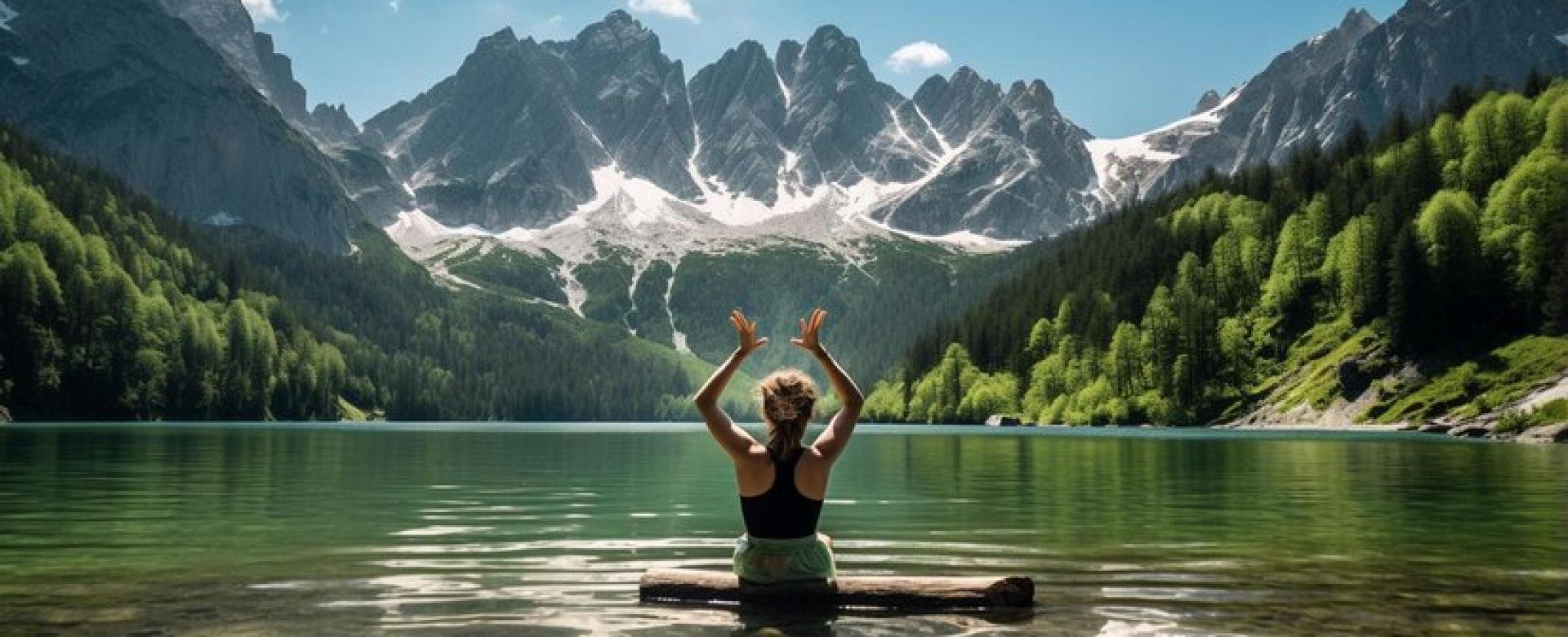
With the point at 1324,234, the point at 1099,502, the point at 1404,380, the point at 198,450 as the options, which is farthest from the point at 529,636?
the point at 1324,234

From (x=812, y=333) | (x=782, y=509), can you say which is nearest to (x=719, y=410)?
(x=812, y=333)

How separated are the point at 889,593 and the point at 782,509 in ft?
6.70

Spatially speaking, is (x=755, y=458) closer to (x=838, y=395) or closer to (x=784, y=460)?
(x=784, y=460)

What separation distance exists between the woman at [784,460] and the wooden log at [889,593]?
16 centimetres

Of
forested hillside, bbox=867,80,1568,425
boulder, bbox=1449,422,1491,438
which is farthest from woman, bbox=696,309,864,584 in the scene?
forested hillside, bbox=867,80,1568,425

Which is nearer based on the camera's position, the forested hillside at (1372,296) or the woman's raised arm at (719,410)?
the woman's raised arm at (719,410)

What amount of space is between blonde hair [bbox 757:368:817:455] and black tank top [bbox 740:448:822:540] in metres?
0.22

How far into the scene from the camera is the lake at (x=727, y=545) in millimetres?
17016

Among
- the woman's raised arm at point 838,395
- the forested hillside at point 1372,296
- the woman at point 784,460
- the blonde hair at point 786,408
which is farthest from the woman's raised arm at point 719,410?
the forested hillside at point 1372,296

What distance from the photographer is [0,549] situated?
25.9 metres

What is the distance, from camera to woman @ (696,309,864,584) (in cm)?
1496

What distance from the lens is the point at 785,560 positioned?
1622cm

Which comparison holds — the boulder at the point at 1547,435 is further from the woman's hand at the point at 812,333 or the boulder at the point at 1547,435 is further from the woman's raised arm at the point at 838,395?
Result: the woman's hand at the point at 812,333

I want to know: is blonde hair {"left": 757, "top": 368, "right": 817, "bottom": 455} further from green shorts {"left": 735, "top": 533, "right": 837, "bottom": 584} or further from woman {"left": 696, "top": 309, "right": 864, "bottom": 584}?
green shorts {"left": 735, "top": 533, "right": 837, "bottom": 584}
